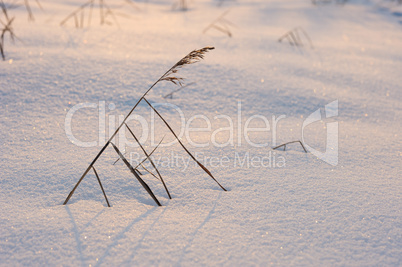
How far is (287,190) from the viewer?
0.91m

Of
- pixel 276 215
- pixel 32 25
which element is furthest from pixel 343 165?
pixel 32 25

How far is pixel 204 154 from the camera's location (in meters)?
1.09

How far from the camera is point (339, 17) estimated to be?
8.77 ft

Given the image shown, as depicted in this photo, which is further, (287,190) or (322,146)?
(322,146)

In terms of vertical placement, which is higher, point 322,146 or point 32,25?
point 32,25

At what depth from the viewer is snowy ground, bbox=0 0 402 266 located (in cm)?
72

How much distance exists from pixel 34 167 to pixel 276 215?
2.34ft

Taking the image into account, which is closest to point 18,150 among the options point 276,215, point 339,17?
point 276,215

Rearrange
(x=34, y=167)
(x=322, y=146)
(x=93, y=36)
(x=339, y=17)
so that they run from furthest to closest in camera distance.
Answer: (x=339, y=17) < (x=93, y=36) < (x=322, y=146) < (x=34, y=167)

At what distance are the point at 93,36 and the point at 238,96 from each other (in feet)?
3.09

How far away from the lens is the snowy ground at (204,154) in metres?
0.72

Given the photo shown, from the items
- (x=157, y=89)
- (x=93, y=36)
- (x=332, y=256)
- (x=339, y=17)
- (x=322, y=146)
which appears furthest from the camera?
(x=339, y=17)

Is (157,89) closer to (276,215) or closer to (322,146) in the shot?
(322,146)

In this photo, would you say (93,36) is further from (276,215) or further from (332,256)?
(332,256)
